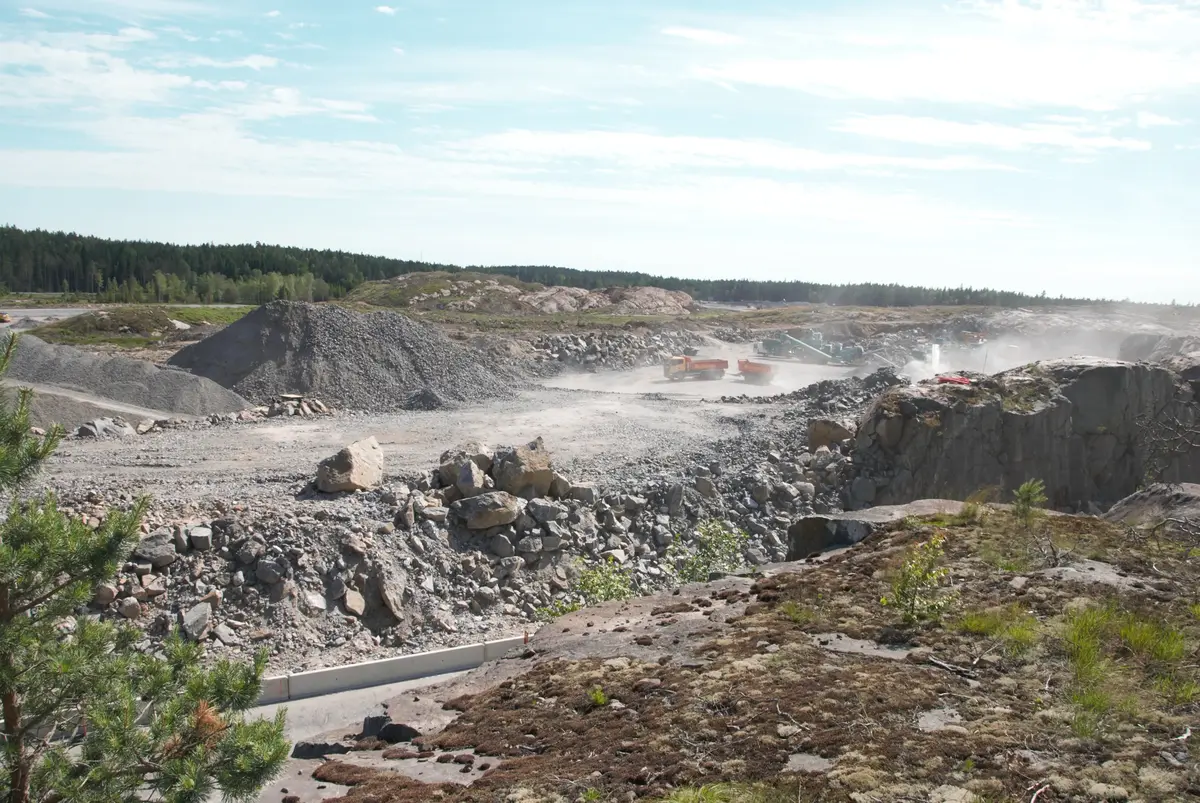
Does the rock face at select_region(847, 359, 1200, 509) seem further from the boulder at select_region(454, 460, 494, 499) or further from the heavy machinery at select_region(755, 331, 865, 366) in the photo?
the heavy machinery at select_region(755, 331, 865, 366)

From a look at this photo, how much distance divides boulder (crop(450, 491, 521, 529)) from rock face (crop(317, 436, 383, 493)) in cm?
191

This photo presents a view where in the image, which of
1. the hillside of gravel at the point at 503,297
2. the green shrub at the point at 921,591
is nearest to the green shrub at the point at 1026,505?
the green shrub at the point at 921,591

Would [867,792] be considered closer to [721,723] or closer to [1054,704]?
[721,723]

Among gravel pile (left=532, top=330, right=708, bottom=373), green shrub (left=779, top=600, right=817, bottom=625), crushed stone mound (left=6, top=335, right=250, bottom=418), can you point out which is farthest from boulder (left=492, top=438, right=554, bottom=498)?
gravel pile (left=532, top=330, right=708, bottom=373)

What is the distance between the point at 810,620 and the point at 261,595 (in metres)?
8.93

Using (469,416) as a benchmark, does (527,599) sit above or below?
below

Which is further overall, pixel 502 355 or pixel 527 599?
pixel 502 355

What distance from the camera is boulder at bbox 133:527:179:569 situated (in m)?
14.3

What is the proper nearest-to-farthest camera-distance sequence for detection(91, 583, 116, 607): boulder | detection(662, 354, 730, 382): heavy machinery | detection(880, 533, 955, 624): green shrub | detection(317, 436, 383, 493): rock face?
1. detection(880, 533, 955, 624): green shrub
2. detection(91, 583, 116, 607): boulder
3. detection(317, 436, 383, 493): rock face
4. detection(662, 354, 730, 382): heavy machinery

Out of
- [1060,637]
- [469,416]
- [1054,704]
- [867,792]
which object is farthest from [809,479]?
[867,792]

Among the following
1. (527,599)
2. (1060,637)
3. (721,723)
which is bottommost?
(527,599)

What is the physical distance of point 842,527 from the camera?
1410cm

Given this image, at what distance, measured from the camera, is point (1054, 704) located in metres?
7.26

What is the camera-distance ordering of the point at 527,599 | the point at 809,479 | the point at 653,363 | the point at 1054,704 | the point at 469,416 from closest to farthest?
the point at 1054,704 < the point at 527,599 < the point at 809,479 < the point at 469,416 < the point at 653,363
